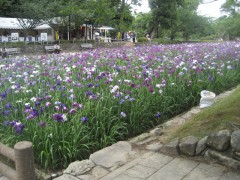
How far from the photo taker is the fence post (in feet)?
8.49

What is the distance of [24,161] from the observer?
262 centimetres

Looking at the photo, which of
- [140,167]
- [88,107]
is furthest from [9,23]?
[140,167]

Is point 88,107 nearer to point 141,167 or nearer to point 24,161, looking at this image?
point 141,167

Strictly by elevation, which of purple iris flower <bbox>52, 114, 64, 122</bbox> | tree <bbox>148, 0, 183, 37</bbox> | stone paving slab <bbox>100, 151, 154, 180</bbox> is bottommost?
stone paving slab <bbox>100, 151, 154, 180</bbox>

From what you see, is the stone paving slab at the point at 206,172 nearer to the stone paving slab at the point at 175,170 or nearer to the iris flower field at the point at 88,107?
the stone paving slab at the point at 175,170

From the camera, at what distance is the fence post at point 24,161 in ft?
8.49

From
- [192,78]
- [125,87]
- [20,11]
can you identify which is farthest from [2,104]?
[20,11]

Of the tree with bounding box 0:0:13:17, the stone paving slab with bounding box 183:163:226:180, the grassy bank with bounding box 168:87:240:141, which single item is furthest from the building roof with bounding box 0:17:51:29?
the stone paving slab with bounding box 183:163:226:180

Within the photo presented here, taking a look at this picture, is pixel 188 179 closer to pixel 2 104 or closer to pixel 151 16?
pixel 2 104

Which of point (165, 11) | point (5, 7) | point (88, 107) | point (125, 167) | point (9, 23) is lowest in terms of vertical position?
point (125, 167)

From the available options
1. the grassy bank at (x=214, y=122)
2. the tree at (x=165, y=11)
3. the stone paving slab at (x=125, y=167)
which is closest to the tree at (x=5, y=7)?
the tree at (x=165, y=11)

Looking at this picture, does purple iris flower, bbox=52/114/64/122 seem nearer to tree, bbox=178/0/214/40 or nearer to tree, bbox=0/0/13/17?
tree, bbox=0/0/13/17

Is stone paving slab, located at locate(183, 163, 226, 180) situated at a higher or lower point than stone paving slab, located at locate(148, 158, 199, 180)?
higher

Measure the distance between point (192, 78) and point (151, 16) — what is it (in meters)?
30.3
